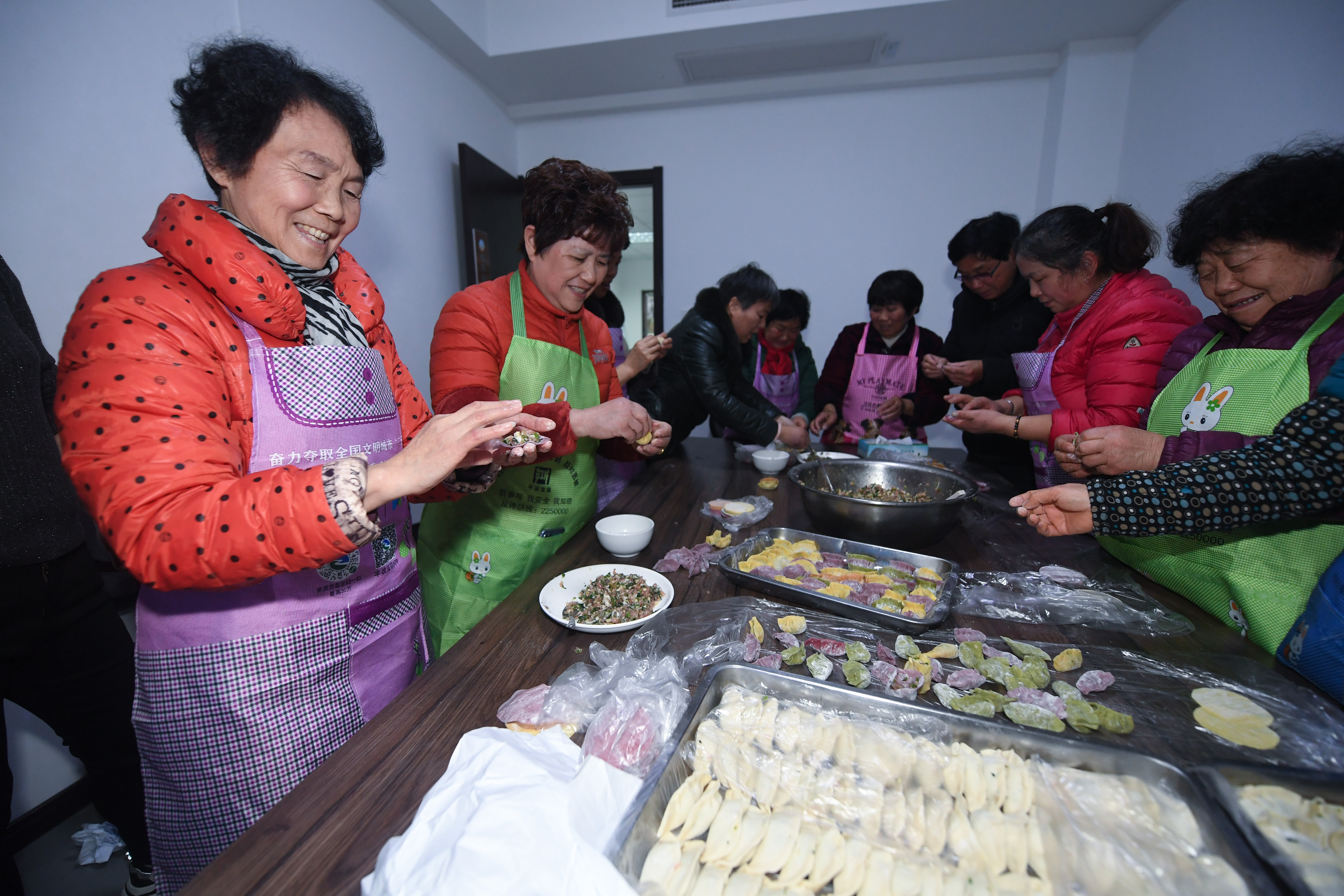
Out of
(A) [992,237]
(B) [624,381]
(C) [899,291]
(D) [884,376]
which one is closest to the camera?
(B) [624,381]

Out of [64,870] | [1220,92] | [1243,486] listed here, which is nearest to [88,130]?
[64,870]

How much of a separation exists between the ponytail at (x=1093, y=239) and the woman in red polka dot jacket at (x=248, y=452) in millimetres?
2173

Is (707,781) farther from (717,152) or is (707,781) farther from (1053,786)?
(717,152)

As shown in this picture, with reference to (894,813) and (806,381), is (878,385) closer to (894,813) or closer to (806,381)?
(806,381)

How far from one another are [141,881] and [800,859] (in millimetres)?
2338

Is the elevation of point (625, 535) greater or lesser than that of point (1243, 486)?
lesser

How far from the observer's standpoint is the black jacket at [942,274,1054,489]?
290cm

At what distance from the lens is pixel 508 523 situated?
191 cm

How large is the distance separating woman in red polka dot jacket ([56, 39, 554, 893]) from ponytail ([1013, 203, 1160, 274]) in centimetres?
217

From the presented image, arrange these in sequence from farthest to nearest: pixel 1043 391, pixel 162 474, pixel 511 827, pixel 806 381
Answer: pixel 806 381
pixel 1043 391
pixel 162 474
pixel 511 827

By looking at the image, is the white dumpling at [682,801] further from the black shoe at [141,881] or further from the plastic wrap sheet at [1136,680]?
the black shoe at [141,881]

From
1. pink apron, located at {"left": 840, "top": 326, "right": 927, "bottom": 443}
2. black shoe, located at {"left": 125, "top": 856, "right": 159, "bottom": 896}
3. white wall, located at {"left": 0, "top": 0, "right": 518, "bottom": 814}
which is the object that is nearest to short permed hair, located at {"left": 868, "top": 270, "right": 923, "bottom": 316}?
pink apron, located at {"left": 840, "top": 326, "right": 927, "bottom": 443}

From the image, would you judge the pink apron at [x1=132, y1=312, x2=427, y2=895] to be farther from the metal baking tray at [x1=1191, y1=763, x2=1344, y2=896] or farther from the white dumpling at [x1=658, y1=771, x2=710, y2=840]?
the metal baking tray at [x1=1191, y1=763, x2=1344, y2=896]

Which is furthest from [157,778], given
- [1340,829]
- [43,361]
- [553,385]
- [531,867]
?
[1340,829]
